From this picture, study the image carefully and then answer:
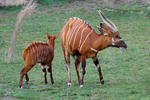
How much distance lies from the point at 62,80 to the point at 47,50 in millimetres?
1090

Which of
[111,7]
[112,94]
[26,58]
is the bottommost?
[112,94]

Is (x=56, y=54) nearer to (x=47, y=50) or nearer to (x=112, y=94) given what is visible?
(x=47, y=50)

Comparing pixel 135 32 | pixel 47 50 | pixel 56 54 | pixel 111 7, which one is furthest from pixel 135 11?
pixel 47 50

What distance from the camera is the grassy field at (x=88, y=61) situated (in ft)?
29.0

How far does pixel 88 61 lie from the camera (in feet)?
43.7

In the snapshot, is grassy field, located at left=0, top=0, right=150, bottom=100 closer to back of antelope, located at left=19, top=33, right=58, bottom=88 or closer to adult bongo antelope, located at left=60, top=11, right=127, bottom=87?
back of antelope, located at left=19, top=33, right=58, bottom=88

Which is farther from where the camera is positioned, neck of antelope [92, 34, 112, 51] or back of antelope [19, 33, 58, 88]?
back of antelope [19, 33, 58, 88]

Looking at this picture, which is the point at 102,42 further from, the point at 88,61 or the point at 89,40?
the point at 88,61

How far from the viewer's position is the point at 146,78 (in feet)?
34.0

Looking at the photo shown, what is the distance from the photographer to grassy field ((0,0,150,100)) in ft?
29.0

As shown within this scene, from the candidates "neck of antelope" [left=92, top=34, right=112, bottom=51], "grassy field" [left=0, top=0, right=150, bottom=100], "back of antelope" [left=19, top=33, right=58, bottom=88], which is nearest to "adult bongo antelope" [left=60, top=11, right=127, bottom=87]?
"neck of antelope" [left=92, top=34, right=112, bottom=51]

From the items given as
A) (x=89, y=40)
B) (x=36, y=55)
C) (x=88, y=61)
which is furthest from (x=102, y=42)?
(x=88, y=61)

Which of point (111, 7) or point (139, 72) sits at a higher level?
point (111, 7)

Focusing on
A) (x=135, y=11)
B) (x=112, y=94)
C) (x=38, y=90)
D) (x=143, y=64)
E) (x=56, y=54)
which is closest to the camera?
(x=112, y=94)
